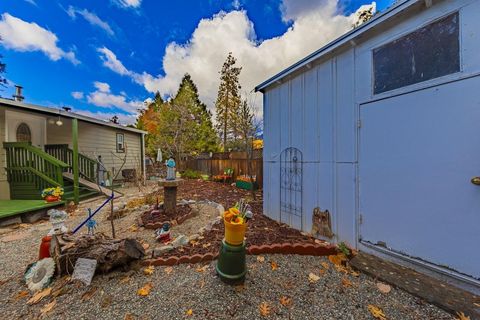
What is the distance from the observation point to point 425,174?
234 cm

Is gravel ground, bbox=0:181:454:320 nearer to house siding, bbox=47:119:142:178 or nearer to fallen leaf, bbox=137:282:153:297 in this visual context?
fallen leaf, bbox=137:282:153:297

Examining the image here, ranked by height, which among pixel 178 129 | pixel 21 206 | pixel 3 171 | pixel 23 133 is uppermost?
pixel 178 129

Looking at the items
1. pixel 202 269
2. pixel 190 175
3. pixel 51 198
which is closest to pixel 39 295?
pixel 202 269

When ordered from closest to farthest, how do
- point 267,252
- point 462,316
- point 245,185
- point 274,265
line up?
point 462,316, point 274,265, point 267,252, point 245,185

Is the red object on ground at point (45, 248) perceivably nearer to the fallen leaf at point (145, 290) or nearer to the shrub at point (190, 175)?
the fallen leaf at point (145, 290)

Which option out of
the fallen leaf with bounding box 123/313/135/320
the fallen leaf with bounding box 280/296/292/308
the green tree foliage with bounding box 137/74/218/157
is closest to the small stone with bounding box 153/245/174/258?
the fallen leaf with bounding box 123/313/135/320

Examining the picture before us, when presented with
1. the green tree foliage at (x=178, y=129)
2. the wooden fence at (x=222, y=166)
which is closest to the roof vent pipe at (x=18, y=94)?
the green tree foliage at (x=178, y=129)

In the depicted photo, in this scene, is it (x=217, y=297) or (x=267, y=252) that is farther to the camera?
(x=267, y=252)

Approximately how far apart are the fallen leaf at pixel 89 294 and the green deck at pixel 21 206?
441cm

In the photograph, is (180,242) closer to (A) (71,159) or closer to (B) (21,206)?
(B) (21,206)

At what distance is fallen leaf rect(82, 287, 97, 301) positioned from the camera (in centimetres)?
206

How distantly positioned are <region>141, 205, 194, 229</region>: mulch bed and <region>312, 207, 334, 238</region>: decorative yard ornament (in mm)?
2795

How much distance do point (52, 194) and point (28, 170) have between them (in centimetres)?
127

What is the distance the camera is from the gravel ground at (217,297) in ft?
6.12
